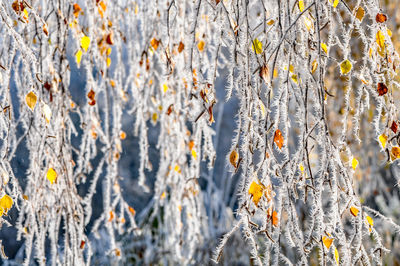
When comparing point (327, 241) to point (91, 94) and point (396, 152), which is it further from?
point (91, 94)

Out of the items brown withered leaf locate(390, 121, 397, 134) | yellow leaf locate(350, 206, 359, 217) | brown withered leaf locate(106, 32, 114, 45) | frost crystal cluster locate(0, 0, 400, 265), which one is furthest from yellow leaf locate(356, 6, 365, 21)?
brown withered leaf locate(106, 32, 114, 45)

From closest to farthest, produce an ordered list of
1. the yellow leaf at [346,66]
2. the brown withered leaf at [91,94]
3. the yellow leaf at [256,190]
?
1. the yellow leaf at [256,190]
2. the yellow leaf at [346,66]
3. the brown withered leaf at [91,94]

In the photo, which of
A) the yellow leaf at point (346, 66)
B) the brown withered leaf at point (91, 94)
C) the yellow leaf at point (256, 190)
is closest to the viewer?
the yellow leaf at point (256, 190)

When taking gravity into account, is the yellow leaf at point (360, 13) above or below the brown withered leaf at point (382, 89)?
above

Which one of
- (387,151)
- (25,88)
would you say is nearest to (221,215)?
(25,88)

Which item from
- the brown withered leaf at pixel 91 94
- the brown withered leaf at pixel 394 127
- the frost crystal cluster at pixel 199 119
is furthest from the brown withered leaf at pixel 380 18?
the brown withered leaf at pixel 91 94

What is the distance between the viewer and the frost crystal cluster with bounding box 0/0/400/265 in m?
0.97

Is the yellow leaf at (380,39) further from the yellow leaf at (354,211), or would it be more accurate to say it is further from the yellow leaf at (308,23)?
the yellow leaf at (354,211)

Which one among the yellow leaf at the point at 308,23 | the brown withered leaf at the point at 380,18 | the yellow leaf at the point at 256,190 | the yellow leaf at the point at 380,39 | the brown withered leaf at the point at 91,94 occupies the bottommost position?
the yellow leaf at the point at 256,190

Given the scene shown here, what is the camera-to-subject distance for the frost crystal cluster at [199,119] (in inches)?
38.2

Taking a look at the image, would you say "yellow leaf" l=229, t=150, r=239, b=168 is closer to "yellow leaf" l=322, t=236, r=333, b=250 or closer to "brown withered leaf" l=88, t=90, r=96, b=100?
"yellow leaf" l=322, t=236, r=333, b=250

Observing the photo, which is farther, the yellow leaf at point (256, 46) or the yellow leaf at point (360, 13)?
the yellow leaf at point (360, 13)

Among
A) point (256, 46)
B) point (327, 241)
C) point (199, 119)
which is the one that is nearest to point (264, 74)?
point (256, 46)

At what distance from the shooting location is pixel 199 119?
1.52 metres
